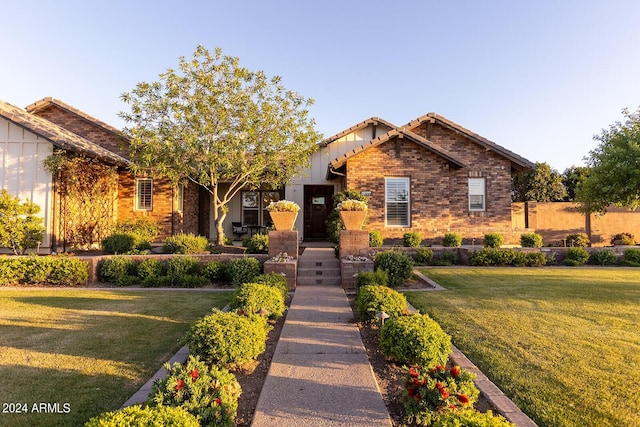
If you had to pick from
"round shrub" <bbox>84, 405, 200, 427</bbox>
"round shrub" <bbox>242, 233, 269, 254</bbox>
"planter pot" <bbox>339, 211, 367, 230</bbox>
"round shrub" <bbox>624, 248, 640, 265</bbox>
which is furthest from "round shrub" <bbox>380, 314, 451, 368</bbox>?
"round shrub" <bbox>624, 248, 640, 265</bbox>

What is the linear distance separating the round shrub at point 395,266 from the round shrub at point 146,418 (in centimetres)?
619

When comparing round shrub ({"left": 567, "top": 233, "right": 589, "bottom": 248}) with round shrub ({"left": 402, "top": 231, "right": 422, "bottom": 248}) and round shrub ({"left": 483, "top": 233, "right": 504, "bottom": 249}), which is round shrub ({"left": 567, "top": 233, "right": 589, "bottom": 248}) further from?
round shrub ({"left": 402, "top": 231, "right": 422, "bottom": 248})

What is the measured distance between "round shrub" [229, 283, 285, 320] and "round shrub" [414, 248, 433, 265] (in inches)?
255

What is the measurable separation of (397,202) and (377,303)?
30.7 ft

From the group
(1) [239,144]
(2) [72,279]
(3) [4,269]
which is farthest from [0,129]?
(1) [239,144]

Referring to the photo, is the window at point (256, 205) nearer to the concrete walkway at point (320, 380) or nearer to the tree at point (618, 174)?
the concrete walkway at point (320, 380)

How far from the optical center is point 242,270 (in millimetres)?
8109

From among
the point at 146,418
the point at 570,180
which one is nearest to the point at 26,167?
the point at 146,418

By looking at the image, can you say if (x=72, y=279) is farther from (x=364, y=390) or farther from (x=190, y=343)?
(x=364, y=390)

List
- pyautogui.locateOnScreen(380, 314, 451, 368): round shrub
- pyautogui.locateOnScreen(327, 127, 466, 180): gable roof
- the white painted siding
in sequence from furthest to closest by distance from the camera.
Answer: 1. pyautogui.locateOnScreen(327, 127, 466, 180): gable roof
2. the white painted siding
3. pyautogui.locateOnScreen(380, 314, 451, 368): round shrub

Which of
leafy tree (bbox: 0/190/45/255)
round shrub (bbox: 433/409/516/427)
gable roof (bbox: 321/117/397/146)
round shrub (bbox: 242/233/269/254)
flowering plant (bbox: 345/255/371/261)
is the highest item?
gable roof (bbox: 321/117/397/146)

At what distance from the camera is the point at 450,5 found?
35.3 ft

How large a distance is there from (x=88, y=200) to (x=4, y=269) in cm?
512

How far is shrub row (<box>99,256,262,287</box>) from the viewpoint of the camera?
8.16 meters
